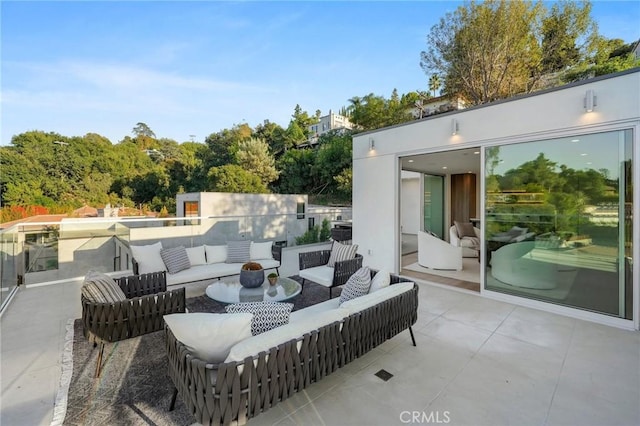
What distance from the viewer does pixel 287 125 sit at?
1185 inches

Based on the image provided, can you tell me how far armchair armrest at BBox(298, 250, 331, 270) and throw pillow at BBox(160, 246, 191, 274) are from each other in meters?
1.83

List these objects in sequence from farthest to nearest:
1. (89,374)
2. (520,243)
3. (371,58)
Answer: (371,58) → (520,243) → (89,374)

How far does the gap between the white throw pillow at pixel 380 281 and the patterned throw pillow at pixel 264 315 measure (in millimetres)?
1141

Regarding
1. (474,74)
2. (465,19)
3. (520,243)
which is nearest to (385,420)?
(520,243)

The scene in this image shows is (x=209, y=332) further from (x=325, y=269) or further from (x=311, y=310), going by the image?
(x=325, y=269)

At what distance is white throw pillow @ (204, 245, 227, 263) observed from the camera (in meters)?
4.91

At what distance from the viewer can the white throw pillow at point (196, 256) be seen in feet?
15.4

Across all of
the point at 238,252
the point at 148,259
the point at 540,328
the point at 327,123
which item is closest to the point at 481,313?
the point at 540,328

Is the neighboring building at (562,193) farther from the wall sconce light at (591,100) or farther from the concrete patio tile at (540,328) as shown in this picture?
the concrete patio tile at (540,328)

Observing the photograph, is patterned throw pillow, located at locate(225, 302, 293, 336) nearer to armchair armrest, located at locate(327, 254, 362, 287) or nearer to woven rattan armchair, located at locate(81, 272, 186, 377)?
woven rattan armchair, located at locate(81, 272, 186, 377)

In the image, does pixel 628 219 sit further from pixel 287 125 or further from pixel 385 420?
pixel 287 125

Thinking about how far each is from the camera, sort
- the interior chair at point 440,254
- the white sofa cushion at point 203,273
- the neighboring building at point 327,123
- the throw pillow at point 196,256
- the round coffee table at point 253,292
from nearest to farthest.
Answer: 1. the round coffee table at point 253,292
2. the white sofa cushion at point 203,273
3. the throw pillow at point 196,256
4. the interior chair at point 440,254
5. the neighboring building at point 327,123

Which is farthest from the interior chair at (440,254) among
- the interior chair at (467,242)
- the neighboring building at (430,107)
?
the neighboring building at (430,107)

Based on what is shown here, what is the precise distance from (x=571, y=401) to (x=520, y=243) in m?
2.57
